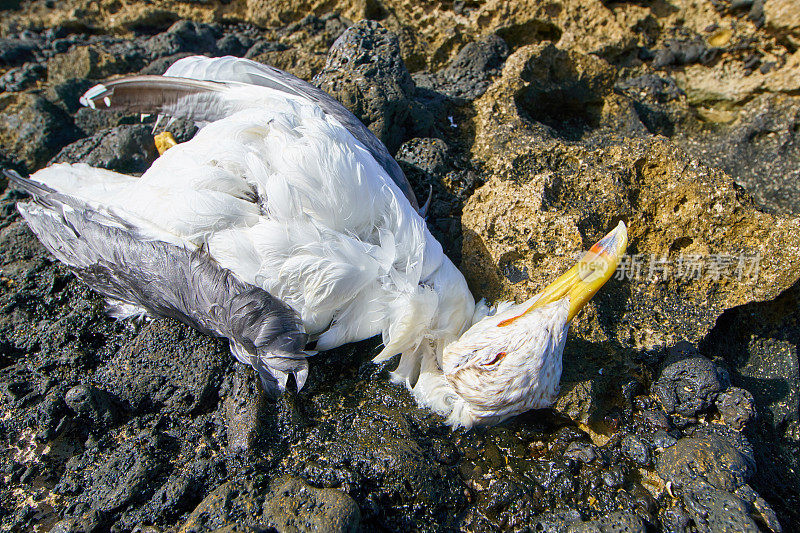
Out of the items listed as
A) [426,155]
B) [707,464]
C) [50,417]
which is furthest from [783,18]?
[50,417]

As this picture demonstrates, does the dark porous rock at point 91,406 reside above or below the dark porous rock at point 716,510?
below

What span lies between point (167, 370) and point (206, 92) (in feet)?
4.63

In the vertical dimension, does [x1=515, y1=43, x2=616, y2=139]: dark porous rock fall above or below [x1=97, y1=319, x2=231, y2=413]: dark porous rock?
above

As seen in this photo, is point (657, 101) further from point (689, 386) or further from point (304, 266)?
point (304, 266)

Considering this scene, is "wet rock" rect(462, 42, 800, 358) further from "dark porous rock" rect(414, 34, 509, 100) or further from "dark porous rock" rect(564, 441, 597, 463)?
"dark porous rock" rect(414, 34, 509, 100)

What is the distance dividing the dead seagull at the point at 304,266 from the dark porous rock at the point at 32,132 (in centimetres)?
103

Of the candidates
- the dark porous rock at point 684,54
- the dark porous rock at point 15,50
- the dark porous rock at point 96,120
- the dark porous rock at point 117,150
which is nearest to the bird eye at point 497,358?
the dark porous rock at point 117,150

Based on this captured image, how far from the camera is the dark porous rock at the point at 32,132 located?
10.9ft

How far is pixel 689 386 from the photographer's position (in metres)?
2.24

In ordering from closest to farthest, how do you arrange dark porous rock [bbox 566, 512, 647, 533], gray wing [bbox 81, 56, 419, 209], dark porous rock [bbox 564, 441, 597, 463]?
dark porous rock [bbox 566, 512, 647, 533] → dark porous rock [bbox 564, 441, 597, 463] → gray wing [bbox 81, 56, 419, 209]

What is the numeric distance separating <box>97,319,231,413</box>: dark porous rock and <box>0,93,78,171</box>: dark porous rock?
5.41ft

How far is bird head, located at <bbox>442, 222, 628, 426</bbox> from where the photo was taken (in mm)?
2006

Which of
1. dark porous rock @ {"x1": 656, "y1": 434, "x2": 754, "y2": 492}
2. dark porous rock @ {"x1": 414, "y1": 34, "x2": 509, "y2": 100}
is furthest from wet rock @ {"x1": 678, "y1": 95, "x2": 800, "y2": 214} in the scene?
dark porous rock @ {"x1": 656, "y1": 434, "x2": 754, "y2": 492}

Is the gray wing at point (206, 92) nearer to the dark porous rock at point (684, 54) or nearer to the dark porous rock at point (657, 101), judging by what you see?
the dark porous rock at point (657, 101)
